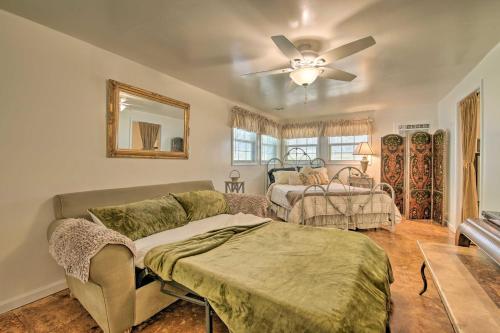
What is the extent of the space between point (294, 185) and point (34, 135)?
158 inches

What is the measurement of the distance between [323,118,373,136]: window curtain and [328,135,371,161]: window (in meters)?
0.20

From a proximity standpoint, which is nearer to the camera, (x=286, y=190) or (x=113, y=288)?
(x=113, y=288)

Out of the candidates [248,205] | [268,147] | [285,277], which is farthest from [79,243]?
[268,147]

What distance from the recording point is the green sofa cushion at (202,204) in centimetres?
275

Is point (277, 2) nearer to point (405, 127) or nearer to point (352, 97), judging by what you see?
point (352, 97)

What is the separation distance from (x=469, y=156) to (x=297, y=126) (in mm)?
3556

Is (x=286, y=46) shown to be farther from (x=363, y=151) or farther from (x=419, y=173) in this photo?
(x=419, y=173)

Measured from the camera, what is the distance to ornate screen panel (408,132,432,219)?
462cm

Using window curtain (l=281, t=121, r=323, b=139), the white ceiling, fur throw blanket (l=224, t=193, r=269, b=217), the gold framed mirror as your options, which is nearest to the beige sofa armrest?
the gold framed mirror

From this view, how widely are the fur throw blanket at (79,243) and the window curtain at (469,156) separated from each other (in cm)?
430

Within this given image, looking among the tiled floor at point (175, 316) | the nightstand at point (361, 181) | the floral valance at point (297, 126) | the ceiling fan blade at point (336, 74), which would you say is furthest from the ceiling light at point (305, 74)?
the nightstand at point (361, 181)

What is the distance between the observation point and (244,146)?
5.13 m

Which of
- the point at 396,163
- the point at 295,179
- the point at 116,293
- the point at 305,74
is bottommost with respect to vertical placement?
the point at 116,293

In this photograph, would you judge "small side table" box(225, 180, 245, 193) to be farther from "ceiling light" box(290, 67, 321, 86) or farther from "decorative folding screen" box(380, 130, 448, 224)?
"decorative folding screen" box(380, 130, 448, 224)
